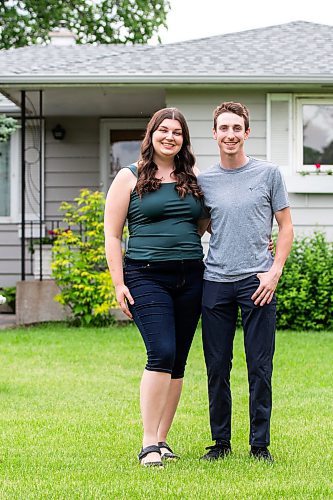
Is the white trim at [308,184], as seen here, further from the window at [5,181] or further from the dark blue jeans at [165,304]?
the dark blue jeans at [165,304]

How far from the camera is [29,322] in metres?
12.8

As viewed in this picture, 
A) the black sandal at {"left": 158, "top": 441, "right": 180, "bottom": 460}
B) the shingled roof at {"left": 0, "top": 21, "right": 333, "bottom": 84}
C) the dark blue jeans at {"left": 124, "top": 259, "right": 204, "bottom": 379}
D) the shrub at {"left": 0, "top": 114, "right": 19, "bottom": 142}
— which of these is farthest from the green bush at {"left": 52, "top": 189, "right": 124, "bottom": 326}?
the dark blue jeans at {"left": 124, "top": 259, "right": 204, "bottom": 379}

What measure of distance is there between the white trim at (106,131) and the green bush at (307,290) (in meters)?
3.73

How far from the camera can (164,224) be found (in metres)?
5.14

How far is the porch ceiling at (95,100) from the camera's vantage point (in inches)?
501

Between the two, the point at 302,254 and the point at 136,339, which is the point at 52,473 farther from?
the point at 302,254

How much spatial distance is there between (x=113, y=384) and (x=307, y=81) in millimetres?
5409

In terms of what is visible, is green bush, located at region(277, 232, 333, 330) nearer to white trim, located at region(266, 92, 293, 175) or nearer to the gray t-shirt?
white trim, located at region(266, 92, 293, 175)

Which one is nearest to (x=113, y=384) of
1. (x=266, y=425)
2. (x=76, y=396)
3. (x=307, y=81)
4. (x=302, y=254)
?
(x=76, y=396)

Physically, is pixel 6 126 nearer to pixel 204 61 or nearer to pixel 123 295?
pixel 204 61

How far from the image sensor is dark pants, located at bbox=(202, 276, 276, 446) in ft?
17.1

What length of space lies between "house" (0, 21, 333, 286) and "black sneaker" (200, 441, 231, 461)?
718 centimetres

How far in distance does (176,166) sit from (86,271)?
7.06 meters

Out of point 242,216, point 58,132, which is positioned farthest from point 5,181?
point 242,216
